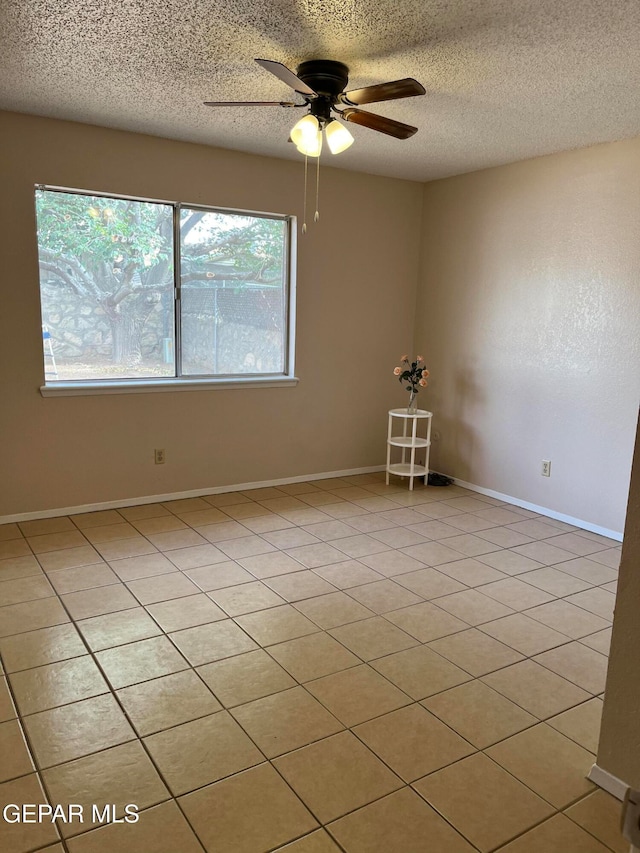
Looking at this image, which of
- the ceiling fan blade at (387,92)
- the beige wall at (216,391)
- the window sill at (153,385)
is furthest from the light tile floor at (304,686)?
the ceiling fan blade at (387,92)

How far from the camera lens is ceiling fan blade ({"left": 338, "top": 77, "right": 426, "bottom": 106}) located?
2414 millimetres

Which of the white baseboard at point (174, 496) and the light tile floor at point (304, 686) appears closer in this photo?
the light tile floor at point (304, 686)

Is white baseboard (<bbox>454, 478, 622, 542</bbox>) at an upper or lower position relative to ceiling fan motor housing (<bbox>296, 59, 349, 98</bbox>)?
lower

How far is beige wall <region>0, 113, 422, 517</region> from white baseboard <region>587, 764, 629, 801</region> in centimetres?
328

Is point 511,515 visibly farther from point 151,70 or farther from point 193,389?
point 151,70

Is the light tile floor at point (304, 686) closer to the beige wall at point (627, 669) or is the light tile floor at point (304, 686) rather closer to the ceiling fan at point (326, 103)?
the beige wall at point (627, 669)

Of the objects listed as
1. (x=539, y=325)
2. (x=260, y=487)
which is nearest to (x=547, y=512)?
(x=539, y=325)

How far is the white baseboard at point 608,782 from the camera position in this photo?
1.80m

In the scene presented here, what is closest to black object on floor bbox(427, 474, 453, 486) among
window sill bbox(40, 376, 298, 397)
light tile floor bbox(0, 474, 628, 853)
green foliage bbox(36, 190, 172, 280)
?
light tile floor bbox(0, 474, 628, 853)

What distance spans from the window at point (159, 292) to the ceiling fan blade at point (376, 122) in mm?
1778

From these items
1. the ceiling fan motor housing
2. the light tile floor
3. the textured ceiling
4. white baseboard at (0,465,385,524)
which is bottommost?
the light tile floor

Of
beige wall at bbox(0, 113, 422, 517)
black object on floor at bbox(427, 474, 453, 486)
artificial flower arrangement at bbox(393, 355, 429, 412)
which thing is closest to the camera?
beige wall at bbox(0, 113, 422, 517)

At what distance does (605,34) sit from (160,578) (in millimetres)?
3073

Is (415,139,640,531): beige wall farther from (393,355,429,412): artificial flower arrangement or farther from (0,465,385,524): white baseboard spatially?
(0,465,385,524): white baseboard
